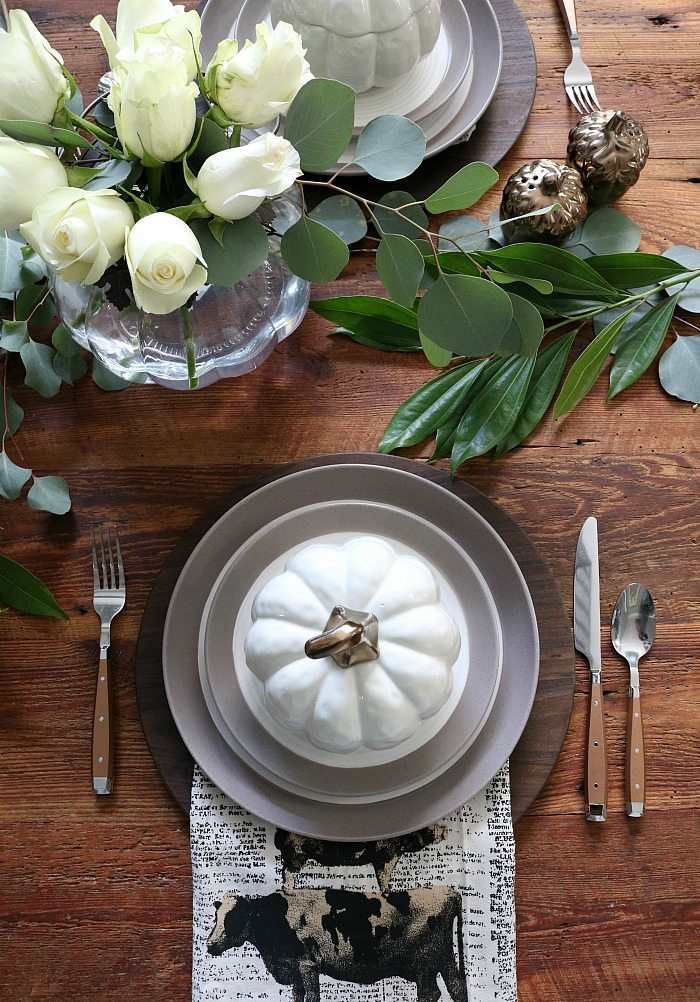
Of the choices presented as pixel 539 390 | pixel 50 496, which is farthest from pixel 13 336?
pixel 539 390

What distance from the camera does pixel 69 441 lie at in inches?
33.4

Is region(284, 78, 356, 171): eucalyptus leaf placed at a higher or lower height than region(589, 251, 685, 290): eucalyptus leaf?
higher

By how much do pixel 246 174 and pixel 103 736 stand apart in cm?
54

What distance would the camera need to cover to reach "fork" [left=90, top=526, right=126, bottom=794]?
75 cm

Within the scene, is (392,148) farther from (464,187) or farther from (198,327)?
(198,327)

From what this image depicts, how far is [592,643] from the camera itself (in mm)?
770

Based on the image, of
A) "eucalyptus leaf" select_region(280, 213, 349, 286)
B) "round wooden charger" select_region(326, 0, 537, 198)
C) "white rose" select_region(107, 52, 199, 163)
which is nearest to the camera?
"white rose" select_region(107, 52, 199, 163)

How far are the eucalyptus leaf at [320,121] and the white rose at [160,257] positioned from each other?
0.46 feet

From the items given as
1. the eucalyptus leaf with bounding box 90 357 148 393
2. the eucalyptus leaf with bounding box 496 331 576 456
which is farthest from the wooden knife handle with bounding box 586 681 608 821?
the eucalyptus leaf with bounding box 90 357 148 393

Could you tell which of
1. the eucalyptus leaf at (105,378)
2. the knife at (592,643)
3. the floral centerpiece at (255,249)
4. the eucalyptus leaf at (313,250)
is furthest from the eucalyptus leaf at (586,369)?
the eucalyptus leaf at (105,378)

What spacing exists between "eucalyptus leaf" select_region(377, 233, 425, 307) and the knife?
34cm

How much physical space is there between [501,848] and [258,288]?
21.6 inches

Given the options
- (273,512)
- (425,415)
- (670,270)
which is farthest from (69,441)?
(670,270)

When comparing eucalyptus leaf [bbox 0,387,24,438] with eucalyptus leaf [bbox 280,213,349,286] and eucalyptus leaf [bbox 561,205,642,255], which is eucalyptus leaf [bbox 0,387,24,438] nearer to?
eucalyptus leaf [bbox 280,213,349,286]
